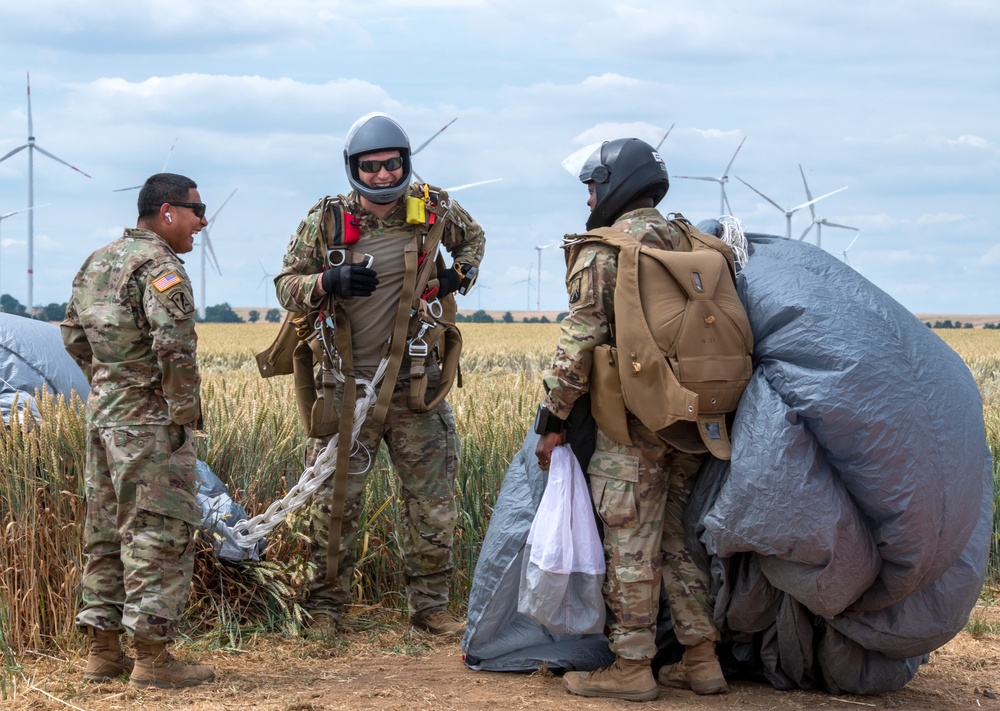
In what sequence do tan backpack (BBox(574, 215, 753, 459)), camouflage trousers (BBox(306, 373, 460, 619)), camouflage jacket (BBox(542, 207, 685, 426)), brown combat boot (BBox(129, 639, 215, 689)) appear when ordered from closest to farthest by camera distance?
tan backpack (BBox(574, 215, 753, 459)), camouflage jacket (BBox(542, 207, 685, 426)), brown combat boot (BBox(129, 639, 215, 689)), camouflage trousers (BBox(306, 373, 460, 619))

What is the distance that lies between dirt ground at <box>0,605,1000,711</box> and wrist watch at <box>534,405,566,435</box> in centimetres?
112

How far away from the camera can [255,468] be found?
22.0 ft

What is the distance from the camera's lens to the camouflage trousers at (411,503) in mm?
5746

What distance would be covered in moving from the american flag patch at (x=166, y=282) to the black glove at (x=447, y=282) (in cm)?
150

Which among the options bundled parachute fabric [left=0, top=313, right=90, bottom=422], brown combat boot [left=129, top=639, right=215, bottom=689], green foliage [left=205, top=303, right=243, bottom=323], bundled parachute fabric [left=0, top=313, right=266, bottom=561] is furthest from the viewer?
green foliage [left=205, top=303, right=243, bottom=323]

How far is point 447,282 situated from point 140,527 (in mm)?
1963

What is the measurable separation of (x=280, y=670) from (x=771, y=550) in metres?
2.44

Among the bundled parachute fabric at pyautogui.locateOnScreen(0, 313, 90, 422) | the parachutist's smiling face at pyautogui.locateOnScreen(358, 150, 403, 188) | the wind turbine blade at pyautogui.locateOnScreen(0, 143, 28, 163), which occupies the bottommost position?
the bundled parachute fabric at pyautogui.locateOnScreen(0, 313, 90, 422)

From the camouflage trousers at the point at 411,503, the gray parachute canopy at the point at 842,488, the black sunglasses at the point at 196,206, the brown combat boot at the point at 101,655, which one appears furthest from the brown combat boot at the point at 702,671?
the black sunglasses at the point at 196,206

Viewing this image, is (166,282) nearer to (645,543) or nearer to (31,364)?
(645,543)

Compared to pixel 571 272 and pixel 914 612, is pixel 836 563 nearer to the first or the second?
pixel 914 612

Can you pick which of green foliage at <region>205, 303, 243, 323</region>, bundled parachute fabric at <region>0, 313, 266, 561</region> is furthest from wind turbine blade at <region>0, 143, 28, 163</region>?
green foliage at <region>205, 303, 243, 323</region>

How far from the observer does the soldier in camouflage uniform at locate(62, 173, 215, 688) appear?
470cm

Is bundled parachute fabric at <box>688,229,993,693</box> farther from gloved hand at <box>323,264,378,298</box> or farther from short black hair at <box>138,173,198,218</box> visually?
short black hair at <box>138,173,198,218</box>
